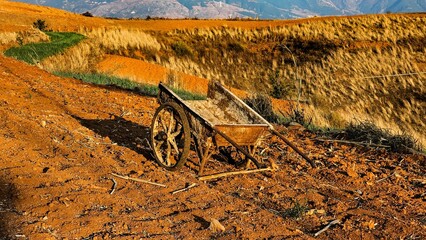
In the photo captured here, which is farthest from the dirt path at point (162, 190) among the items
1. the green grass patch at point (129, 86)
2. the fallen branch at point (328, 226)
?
the green grass patch at point (129, 86)

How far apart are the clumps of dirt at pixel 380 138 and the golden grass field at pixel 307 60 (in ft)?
2.78

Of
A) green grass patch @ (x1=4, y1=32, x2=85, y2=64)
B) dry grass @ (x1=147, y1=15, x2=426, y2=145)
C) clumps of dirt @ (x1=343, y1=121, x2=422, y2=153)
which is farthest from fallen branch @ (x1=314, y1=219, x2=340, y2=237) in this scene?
green grass patch @ (x1=4, y1=32, x2=85, y2=64)

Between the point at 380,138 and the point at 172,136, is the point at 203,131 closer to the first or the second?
the point at 172,136

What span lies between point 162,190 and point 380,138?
4024 millimetres

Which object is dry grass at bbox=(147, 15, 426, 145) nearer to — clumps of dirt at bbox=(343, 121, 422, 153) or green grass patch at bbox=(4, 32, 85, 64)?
clumps of dirt at bbox=(343, 121, 422, 153)

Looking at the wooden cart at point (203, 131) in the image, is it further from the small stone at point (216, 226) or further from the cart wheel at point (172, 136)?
the small stone at point (216, 226)

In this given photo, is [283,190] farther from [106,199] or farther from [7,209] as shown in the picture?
[7,209]

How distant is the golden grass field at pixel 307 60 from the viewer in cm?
1015

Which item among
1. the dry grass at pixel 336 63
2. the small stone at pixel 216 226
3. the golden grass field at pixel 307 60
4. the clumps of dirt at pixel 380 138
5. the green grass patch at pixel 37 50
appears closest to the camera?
the small stone at pixel 216 226

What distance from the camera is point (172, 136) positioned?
5.41 metres

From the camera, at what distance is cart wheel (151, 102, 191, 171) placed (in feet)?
16.5

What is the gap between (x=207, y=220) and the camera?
13.1ft

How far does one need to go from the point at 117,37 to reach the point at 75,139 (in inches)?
732

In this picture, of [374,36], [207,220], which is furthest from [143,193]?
[374,36]
